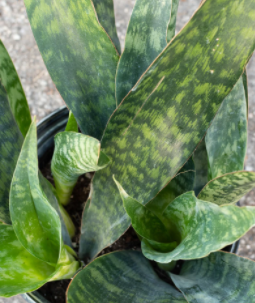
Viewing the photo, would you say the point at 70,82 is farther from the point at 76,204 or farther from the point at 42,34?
the point at 76,204

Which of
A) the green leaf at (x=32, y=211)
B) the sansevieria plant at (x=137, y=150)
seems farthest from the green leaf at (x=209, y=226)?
the green leaf at (x=32, y=211)

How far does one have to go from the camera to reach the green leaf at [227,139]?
373 millimetres

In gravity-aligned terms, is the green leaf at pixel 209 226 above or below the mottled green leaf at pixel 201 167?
above

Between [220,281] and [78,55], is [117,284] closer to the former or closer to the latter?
[220,281]

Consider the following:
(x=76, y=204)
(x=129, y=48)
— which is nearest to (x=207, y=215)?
(x=129, y=48)

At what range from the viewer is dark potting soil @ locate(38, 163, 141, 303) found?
448 millimetres

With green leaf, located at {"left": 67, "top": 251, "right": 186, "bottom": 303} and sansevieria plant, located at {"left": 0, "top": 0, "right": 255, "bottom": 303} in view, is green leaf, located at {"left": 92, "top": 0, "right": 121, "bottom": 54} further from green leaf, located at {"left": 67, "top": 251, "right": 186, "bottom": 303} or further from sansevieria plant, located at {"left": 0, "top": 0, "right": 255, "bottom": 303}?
green leaf, located at {"left": 67, "top": 251, "right": 186, "bottom": 303}

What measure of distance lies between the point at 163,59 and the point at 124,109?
62mm

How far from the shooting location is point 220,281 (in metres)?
0.34

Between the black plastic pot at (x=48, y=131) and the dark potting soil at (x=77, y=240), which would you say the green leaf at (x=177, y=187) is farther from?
the black plastic pot at (x=48, y=131)

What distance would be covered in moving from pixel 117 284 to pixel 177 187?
130mm

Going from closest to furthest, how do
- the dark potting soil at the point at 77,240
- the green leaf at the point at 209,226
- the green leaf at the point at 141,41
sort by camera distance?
the green leaf at the point at 209,226 → the green leaf at the point at 141,41 → the dark potting soil at the point at 77,240

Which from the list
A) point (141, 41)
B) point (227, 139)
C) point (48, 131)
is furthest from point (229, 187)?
point (48, 131)

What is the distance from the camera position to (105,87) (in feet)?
1.20
